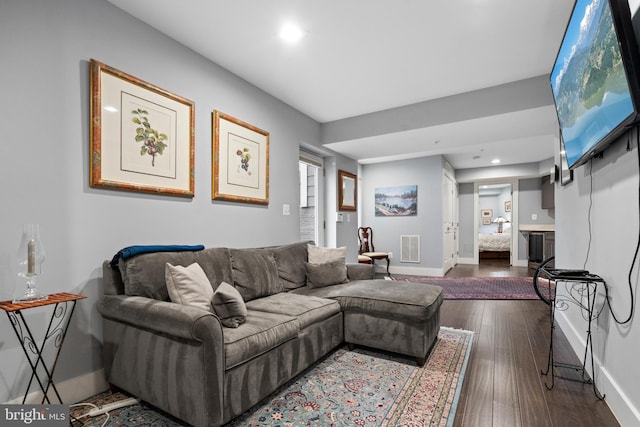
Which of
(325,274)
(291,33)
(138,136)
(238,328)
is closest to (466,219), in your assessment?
(325,274)

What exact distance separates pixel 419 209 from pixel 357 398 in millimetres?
5071

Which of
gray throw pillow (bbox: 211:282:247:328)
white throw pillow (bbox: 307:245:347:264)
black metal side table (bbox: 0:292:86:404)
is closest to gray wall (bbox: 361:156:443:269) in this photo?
white throw pillow (bbox: 307:245:347:264)

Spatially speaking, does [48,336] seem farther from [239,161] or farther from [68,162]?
[239,161]

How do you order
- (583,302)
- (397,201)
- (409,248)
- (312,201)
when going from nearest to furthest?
(583,302)
(312,201)
(409,248)
(397,201)

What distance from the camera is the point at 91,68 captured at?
6.52 feet

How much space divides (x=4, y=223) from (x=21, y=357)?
2.40ft

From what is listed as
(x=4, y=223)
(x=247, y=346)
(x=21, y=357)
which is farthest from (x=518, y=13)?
(x=21, y=357)

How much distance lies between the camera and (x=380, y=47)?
263 cm

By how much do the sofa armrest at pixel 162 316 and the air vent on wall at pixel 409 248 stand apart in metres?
5.52

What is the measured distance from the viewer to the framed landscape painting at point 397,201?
653cm

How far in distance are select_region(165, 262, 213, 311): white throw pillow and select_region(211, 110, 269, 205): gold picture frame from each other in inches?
39.6

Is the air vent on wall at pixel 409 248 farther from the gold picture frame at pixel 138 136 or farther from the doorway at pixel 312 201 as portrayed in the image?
the gold picture frame at pixel 138 136

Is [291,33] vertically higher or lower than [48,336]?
higher

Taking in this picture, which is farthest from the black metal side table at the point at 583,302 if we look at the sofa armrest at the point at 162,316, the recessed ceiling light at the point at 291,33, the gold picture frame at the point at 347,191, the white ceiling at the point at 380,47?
the gold picture frame at the point at 347,191
